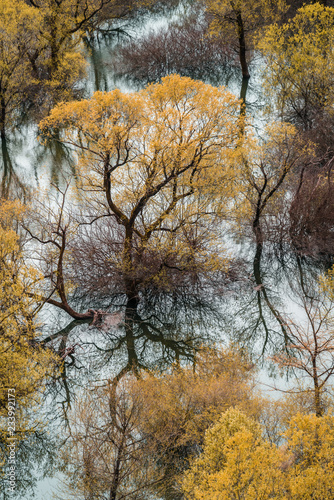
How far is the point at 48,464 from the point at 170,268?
10078 mm

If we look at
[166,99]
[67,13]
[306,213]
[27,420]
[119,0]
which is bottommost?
[27,420]

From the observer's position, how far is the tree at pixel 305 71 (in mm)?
32781

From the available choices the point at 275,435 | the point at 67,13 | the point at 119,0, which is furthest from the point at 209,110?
the point at 119,0

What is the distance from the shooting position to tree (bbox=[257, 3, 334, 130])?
32781 mm

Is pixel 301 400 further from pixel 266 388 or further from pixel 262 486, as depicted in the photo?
pixel 262 486

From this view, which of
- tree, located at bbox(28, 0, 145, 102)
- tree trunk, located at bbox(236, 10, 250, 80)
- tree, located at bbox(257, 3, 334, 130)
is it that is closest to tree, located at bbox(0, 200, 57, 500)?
tree, located at bbox(257, 3, 334, 130)

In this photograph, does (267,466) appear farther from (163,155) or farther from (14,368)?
(163,155)

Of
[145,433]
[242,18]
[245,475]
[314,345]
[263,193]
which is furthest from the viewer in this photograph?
[242,18]

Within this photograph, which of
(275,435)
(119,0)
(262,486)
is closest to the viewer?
(262,486)

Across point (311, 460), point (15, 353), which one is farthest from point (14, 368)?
point (311, 460)

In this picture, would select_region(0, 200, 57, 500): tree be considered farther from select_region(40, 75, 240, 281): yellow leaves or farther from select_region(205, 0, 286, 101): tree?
select_region(205, 0, 286, 101): tree

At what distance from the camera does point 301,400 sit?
57.5ft

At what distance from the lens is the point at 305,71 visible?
33156mm

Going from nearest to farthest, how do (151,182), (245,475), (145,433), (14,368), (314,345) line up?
(245,475) → (145,433) → (14,368) → (314,345) → (151,182)
